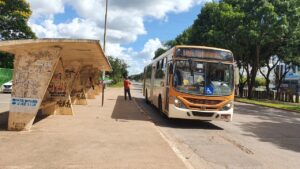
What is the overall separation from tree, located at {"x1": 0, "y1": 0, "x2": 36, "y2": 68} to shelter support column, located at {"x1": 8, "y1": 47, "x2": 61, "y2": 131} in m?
41.6

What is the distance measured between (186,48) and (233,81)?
1977mm

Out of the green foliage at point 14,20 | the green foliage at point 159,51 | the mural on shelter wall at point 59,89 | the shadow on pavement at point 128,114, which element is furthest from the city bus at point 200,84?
the green foliage at point 159,51

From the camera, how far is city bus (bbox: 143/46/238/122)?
13837mm

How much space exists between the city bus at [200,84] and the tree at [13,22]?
40.4m

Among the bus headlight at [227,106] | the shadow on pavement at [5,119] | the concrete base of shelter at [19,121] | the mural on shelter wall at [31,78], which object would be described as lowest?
the shadow on pavement at [5,119]

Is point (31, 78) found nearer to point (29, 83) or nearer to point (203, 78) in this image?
point (29, 83)

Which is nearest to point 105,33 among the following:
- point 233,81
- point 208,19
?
point 208,19

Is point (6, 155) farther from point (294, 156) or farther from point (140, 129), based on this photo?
point (294, 156)

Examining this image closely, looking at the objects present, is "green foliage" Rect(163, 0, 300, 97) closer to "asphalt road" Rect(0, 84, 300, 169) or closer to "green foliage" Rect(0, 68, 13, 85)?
"green foliage" Rect(0, 68, 13, 85)

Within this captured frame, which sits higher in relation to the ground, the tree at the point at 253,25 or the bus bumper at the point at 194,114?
the tree at the point at 253,25

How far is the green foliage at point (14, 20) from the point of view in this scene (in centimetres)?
5053

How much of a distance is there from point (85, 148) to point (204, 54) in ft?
23.2

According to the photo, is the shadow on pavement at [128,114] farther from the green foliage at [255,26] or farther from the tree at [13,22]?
the tree at [13,22]

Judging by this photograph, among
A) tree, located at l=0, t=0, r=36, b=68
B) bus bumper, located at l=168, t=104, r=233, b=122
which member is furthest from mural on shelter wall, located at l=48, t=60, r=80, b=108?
tree, located at l=0, t=0, r=36, b=68
